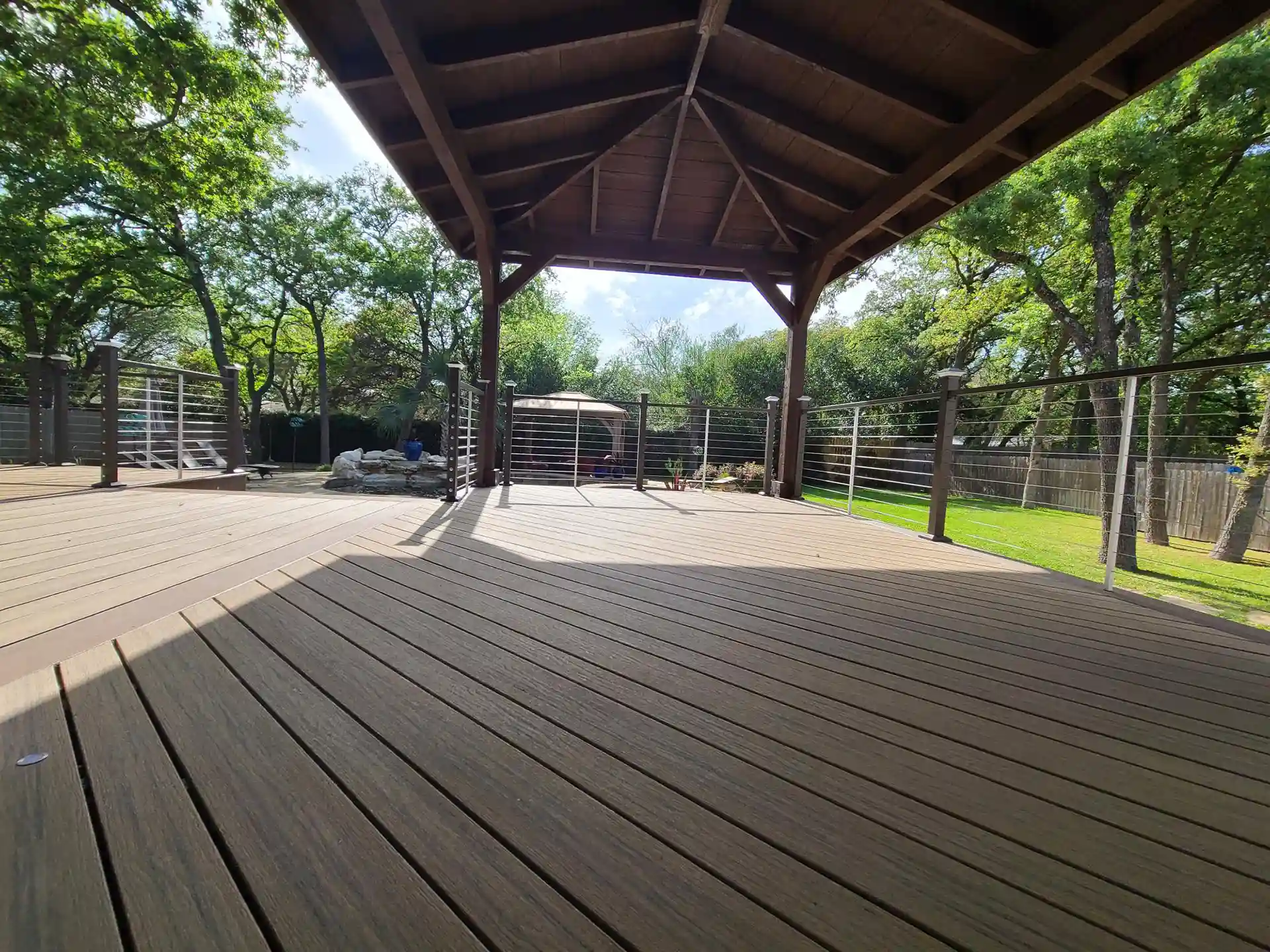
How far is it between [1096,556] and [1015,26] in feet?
26.9

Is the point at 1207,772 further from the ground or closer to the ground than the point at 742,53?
closer to the ground

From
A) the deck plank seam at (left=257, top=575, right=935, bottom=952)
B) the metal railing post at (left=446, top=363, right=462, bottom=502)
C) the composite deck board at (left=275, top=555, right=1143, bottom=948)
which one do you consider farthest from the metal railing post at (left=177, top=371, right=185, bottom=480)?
the composite deck board at (left=275, top=555, right=1143, bottom=948)

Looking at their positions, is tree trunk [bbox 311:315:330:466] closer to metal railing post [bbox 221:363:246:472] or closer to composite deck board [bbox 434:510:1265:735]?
metal railing post [bbox 221:363:246:472]

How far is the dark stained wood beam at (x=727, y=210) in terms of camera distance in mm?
4225

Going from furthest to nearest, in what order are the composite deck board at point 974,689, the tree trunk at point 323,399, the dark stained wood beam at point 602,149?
the tree trunk at point 323,399 < the dark stained wood beam at point 602,149 < the composite deck board at point 974,689

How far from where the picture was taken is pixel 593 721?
1.08m

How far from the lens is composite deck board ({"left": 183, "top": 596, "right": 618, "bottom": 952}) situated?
62cm

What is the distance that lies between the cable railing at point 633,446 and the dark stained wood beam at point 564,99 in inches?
91.7

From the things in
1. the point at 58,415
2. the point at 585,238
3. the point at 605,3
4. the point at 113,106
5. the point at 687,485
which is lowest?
the point at 687,485

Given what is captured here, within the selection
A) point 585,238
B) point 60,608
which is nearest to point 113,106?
point 585,238

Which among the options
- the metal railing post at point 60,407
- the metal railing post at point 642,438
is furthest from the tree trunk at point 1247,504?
the metal railing post at point 60,407

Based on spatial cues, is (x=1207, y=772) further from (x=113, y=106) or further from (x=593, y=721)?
(x=113, y=106)

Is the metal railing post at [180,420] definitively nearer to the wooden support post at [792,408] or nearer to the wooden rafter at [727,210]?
the wooden rafter at [727,210]

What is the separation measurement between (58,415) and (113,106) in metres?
3.90
